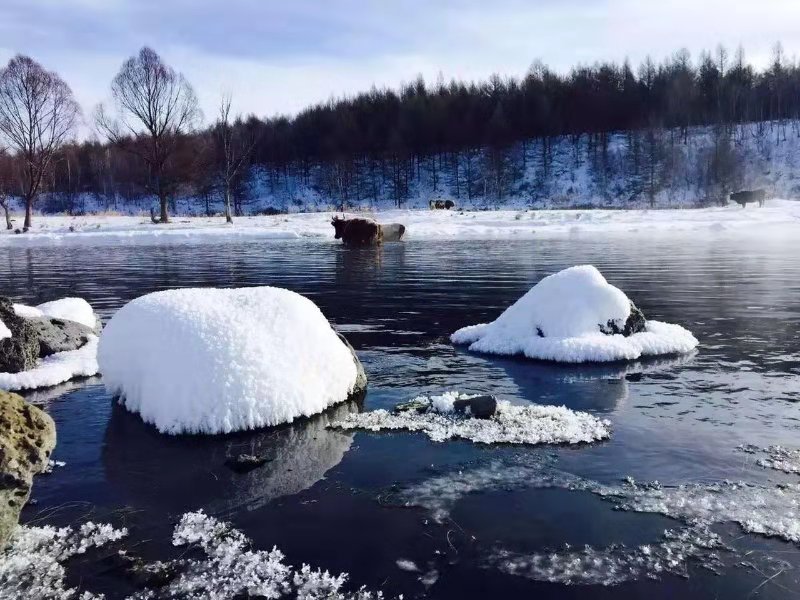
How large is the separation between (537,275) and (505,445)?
1444cm

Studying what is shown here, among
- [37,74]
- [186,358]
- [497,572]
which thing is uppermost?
[37,74]

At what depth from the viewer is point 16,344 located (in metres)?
9.35

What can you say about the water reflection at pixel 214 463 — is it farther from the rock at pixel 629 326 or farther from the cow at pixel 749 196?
the cow at pixel 749 196

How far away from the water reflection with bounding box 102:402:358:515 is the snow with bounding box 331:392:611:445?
499 millimetres

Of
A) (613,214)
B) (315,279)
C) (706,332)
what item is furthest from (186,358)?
(613,214)

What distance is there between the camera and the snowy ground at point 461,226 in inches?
1665

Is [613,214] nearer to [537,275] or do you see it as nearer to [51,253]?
[537,275]

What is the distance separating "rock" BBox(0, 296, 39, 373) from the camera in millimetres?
9250

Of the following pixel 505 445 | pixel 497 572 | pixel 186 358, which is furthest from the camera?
pixel 186 358

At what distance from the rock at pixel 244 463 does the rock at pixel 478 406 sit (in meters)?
2.40

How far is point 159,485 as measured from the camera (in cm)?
588

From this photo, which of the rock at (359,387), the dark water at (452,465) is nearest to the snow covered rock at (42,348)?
the dark water at (452,465)

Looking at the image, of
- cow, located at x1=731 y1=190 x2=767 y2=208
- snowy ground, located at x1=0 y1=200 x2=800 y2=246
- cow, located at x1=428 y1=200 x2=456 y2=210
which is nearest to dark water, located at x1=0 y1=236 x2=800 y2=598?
snowy ground, located at x1=0 y1=200 x2=800 y2=246

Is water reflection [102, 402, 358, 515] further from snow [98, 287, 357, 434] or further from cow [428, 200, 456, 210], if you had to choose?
cow [428, 200, 456, 210]
